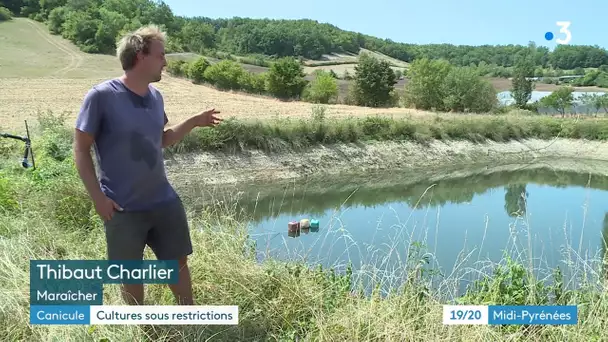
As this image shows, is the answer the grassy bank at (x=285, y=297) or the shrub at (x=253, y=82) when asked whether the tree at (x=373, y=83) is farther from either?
the grassy bank at (x=285, y=297)

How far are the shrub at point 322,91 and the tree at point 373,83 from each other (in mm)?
1589

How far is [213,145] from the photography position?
1386 centimetres

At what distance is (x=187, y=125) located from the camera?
2678 mm

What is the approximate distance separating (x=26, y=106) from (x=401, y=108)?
2109 centimetres

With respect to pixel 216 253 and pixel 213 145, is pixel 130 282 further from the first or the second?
pixel 213 145

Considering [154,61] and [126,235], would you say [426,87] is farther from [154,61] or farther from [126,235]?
[126,235]

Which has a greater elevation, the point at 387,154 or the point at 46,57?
the point at 46,57

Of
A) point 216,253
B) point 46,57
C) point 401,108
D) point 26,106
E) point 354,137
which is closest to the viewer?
point 216,253

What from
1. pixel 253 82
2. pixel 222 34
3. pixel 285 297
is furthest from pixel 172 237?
pixel 222 34

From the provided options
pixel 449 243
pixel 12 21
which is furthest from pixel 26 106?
pixel 12 21

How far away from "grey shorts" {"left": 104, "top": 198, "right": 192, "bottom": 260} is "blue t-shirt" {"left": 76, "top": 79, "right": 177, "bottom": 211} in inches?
2.2

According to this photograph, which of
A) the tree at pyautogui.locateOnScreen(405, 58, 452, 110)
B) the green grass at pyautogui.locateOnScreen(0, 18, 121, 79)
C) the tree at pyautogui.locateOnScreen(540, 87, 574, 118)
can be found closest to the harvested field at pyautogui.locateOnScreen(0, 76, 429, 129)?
the tree at pyautogui.locateOnScreen(405, 58, 452, 110)

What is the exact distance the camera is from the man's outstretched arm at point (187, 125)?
8.64ft

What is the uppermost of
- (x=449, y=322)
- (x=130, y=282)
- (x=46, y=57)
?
(x=46, y=57)
